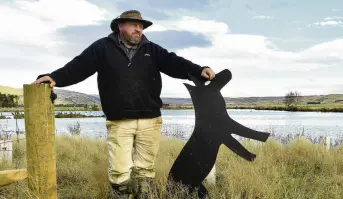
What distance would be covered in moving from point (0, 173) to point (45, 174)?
0.40 m

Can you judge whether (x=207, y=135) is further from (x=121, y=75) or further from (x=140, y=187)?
(x=121, y=75)

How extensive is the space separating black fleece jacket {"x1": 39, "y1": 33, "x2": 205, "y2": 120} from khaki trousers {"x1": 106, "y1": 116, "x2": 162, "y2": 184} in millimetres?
92

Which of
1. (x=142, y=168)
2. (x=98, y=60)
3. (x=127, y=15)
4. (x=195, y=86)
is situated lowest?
(x=142, y=168)

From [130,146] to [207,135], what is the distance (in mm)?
898

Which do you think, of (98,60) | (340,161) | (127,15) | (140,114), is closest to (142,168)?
(140,114)

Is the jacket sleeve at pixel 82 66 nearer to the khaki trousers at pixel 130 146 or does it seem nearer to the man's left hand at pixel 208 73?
the khaki trousers at pixel 130 146

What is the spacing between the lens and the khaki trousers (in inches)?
166

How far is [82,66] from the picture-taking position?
4262 millimetres

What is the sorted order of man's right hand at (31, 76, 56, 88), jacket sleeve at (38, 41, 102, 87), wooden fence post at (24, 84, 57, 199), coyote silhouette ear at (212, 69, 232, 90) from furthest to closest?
coyote silhouette ear at (212, 69, 232, 90) < jacket sleeve at (38, 41, 102, 87) < man's right hand at (31, 76, 56, 88) < wooden fence post at (24, 84, 57, 199)

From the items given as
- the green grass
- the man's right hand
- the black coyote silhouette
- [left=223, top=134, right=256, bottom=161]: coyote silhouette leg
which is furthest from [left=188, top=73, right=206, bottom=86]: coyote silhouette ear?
the man's right hand

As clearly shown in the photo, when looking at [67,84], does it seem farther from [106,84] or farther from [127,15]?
[127,15]

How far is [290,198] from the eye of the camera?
4574 mm

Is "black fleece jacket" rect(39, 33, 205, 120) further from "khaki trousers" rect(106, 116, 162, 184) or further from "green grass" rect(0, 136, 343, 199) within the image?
"green grass" rect(0, 136, 343, 199)

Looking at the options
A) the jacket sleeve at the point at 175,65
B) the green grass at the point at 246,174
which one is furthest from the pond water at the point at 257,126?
the jacket sleeve at the point at 175,65
